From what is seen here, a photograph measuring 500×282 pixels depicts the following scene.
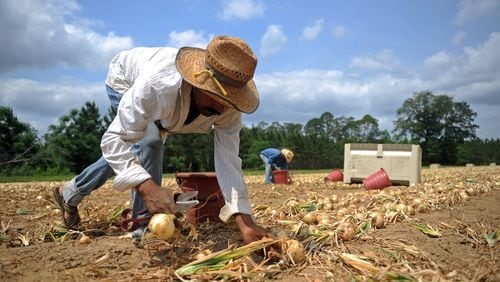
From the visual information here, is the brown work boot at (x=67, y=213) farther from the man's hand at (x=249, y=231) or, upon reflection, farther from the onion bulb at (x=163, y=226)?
the man's hand at (x=249, y=231)

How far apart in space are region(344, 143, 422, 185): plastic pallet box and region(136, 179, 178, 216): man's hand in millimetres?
7742

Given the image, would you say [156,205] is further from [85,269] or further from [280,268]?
[280,268]

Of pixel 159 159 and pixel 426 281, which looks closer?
pixel 426 281

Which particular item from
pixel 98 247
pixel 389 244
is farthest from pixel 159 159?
pixel 389 244

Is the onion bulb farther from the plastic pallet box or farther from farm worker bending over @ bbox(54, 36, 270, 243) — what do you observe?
the plastic pallet box

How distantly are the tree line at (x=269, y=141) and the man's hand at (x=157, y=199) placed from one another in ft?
3.19

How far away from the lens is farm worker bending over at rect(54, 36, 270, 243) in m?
2.18

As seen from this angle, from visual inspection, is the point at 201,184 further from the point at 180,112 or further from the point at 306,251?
the point at 306,251

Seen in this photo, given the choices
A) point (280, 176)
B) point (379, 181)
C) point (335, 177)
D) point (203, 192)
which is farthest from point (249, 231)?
point (335, 177)

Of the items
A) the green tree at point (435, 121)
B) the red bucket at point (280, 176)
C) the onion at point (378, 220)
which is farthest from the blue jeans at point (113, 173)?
the green tree at point (435, 121)

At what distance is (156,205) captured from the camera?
215cm

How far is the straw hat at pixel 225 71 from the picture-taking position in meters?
2.17

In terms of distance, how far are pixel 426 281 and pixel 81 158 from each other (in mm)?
28361

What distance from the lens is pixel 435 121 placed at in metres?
64.1
